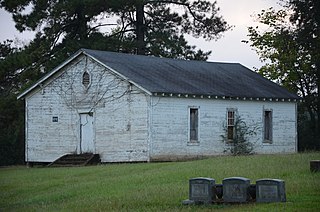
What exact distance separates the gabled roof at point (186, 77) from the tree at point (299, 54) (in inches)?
167

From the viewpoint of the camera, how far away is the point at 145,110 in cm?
3525

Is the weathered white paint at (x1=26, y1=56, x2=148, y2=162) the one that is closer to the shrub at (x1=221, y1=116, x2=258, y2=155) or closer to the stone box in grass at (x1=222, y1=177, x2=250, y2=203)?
the shrub at (x1=221, y1=116, x2=258, y2=155)

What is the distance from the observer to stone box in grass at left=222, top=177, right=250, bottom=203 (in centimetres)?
1791

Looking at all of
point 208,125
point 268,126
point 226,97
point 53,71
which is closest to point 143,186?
point 208,125

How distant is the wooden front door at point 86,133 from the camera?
125 feet

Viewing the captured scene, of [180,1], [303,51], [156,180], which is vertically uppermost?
[180,1]

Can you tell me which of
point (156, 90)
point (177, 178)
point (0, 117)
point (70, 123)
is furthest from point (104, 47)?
point (177, 178)

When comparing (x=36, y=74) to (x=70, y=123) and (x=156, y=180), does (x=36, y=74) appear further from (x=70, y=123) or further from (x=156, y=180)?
(x=156, y=180)

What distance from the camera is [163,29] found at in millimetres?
54219

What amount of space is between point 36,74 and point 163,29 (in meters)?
10.7

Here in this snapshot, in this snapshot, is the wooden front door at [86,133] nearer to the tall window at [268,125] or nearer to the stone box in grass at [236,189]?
the tall window at [268,125]

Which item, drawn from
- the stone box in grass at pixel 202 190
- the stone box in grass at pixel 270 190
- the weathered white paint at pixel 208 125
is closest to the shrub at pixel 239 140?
the weathered white paint at pixel 208 125

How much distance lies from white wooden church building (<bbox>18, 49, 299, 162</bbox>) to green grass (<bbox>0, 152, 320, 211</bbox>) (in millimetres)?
4844

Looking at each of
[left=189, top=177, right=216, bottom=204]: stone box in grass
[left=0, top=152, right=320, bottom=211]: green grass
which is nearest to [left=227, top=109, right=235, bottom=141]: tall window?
[left=0, top=152, right=320, bottom=211]: green grass
